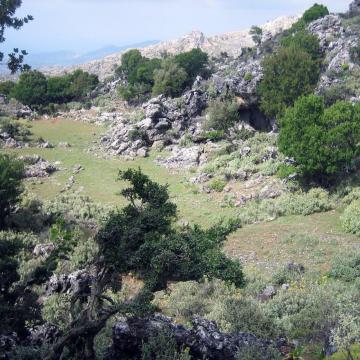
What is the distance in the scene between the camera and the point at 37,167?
41531mm

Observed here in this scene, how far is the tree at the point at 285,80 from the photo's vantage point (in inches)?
1708

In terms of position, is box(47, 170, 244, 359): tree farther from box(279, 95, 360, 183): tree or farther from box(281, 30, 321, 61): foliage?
box(281, 30, 321, 61): foliage

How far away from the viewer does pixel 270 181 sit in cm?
3394

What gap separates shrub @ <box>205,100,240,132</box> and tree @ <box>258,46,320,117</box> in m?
2.96

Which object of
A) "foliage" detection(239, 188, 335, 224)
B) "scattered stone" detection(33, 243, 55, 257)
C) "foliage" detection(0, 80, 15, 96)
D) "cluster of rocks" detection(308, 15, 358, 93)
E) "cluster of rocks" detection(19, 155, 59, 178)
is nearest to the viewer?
"scattered stone" detection(33, 243, 55, 257)

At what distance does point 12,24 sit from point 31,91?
63.7 meters

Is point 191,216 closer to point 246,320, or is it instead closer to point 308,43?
point 246,320

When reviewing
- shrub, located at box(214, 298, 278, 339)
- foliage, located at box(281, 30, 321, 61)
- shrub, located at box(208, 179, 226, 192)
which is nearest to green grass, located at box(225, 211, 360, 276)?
shrub, located at box(214, 298, 278, 339)

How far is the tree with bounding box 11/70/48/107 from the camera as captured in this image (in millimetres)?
70938

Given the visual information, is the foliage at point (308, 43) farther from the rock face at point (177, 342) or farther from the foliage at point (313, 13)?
the rock face at point (177, 342)

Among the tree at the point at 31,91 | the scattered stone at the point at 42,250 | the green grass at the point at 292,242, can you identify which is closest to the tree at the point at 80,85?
the tree at the point at 31,91

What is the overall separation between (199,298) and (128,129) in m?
34.6

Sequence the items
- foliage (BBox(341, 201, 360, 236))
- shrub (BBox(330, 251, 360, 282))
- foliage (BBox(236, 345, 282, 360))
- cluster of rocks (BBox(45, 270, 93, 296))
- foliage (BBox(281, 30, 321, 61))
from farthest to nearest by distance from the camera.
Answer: foliage (BBox(281, 30, 321, 61)), foliage (BBox(341, 201, 360, 236)), shrub (BBox(330, 251, 360, 282)), cluster of rocks (BBox(45, 270, 93, 296)), foliage (BBox(236, 345, 282, 360))

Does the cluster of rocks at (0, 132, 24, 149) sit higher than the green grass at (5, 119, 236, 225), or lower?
higher
